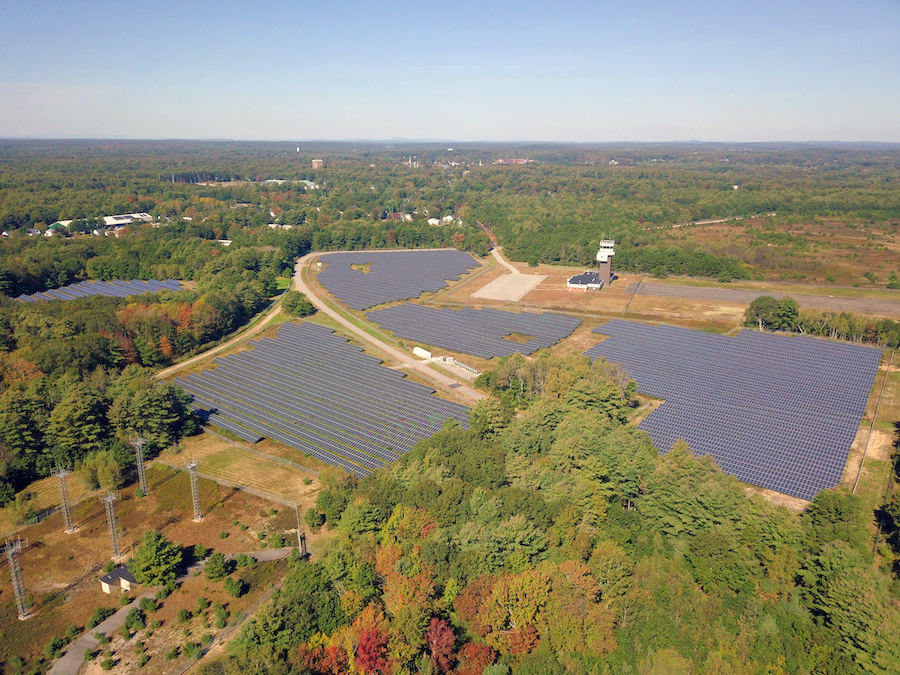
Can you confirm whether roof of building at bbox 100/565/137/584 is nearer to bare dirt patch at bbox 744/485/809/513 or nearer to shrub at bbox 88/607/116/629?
shrub at bbox 88/607/116/629

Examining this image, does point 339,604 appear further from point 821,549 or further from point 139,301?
point 139,301

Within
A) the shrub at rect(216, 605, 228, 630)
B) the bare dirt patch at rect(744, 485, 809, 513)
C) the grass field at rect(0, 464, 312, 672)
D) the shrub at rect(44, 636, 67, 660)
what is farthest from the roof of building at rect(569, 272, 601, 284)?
the shrub at rect(44, 636, 67, 660)

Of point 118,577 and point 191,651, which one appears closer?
point 191,651

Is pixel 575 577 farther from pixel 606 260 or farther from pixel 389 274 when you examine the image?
pixel 389 274

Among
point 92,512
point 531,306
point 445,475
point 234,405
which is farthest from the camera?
point 531,306

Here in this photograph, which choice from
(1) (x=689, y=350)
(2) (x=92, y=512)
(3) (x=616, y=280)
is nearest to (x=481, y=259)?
(3) (x=616, y=280)

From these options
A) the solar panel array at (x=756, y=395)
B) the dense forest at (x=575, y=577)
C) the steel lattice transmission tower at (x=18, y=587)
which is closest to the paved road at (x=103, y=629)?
the dense forest at (x=575, y=577)

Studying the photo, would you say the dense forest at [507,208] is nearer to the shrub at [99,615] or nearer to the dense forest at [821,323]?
the dense forest at [821,323]

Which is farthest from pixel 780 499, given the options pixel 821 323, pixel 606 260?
pixel 606 260
